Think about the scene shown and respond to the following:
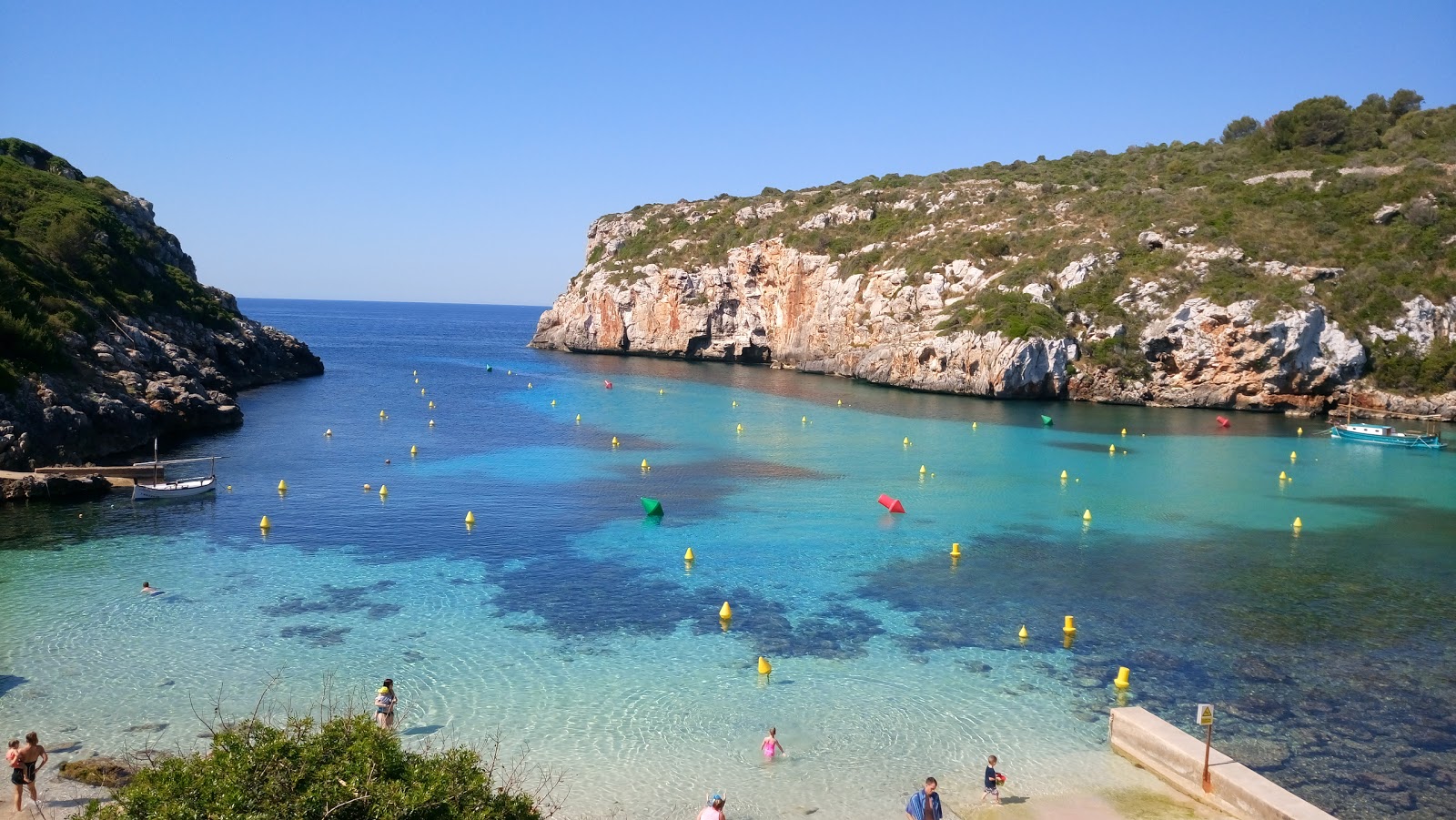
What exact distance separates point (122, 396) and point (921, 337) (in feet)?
176

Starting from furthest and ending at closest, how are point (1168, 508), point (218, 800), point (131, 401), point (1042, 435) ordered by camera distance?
point (1042, 435)
point (131, 401)
point (1168, 508)
point (218, 800)

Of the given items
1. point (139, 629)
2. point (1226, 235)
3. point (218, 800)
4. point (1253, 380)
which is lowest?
point (139, 629)

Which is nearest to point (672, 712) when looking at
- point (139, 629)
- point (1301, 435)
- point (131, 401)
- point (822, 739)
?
point (822, 739)

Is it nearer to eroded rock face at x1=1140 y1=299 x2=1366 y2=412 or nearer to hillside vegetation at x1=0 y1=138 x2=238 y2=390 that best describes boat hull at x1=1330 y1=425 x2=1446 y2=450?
eroded rock face at x1=1140 y1=299 x2=1366 y2=412

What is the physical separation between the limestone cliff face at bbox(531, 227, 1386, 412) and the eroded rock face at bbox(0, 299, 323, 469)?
4825 cm

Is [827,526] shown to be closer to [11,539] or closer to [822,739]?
[822,739]

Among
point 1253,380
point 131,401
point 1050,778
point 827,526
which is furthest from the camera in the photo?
point 1253,380

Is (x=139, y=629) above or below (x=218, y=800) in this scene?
below

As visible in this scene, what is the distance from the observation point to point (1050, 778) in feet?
48.6

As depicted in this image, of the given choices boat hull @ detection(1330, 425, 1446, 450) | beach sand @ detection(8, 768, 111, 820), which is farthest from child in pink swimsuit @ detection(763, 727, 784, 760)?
boat hull @ detection(1330, 425, 1446, 450)

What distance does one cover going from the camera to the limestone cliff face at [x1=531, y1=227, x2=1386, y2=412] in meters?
61.6

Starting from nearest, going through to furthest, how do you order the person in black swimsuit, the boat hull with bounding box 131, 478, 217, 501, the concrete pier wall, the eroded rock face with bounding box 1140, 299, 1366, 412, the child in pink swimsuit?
the person in black swimsuit < the concrete pier wall < the child in pink swimsuit < the boat hull with bounding box 131, 478, 217, 501 < the eroded rock face with bounding box 1140, 299, 1366, 412

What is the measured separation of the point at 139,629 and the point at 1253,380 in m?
64.9

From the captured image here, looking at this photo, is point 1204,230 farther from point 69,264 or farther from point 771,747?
point 69,264
